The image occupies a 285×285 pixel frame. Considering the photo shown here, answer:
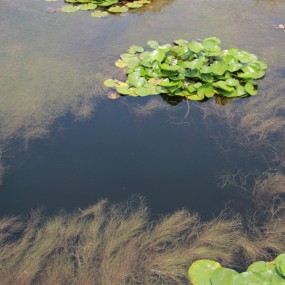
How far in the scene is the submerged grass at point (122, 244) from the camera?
7.34 feet

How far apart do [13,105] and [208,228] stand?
7.34ft

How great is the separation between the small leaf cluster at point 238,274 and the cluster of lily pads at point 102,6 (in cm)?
405

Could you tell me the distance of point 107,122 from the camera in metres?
3.33

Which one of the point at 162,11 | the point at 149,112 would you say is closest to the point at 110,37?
the point at 162,11

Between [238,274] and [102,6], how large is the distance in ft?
14.8

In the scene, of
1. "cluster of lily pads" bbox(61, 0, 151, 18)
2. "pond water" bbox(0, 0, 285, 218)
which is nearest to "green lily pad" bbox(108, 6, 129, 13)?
"cluster of lily pads" bbox(61, 0, 151, 18)

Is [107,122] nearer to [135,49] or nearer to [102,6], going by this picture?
[135,49]

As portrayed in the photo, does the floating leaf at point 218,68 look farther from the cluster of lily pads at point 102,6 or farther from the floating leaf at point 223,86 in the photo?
the cluster of lily pads at point 102,6

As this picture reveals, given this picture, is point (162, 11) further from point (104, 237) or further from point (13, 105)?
point (104, 237)

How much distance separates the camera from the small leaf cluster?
1.96m

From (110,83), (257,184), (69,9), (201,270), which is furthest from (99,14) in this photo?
(201,270)

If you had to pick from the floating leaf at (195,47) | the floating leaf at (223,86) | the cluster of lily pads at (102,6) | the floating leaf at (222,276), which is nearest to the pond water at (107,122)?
the floating leaf at (223,86)

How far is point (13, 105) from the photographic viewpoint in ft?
11.5

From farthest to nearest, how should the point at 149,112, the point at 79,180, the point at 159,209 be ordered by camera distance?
the point at 149,112, the point at 79,180, the point at 159,209
